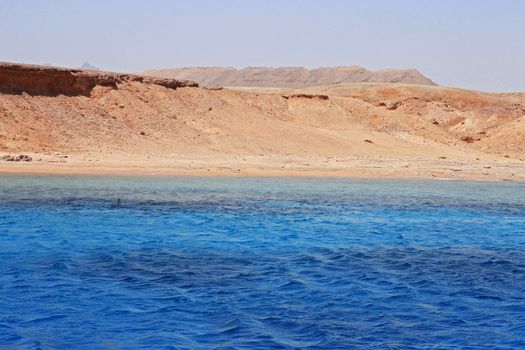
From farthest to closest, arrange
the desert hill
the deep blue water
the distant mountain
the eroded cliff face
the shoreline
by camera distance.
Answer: the distant mountain
the eroded cliff face
the desert hill
the shoreline
the deep blue water

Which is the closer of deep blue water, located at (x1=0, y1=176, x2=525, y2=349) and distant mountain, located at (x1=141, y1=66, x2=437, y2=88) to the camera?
deep blue water, located at (x1=0, y1=176, x2=525, y2=349)

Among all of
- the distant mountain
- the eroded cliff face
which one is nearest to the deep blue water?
the eroded cliff face

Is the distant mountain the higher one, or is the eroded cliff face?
the distant mountain

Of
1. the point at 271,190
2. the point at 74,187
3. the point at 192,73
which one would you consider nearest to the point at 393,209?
the point at 271,190

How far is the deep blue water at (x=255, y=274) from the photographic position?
862 cm

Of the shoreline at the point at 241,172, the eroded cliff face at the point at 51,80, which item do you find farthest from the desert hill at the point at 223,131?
the shoreline at the point at 241,172

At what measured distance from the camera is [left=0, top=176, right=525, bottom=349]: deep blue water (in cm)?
862

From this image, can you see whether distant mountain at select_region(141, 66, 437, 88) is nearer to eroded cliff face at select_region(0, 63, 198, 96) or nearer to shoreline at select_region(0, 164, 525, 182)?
eroded cliff face at select_region(0, 63, 198, 96)

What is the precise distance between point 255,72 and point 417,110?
118 meters

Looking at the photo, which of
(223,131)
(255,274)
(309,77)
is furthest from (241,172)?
(309,77)

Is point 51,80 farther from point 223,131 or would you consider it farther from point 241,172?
point 241,172

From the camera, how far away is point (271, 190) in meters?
26.5

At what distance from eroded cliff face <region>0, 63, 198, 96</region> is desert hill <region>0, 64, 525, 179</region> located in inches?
2.0

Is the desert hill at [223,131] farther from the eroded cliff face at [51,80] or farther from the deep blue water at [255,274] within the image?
the deep blue water at [255,274]
